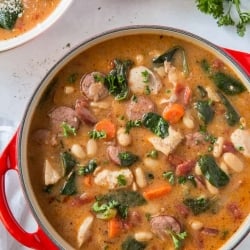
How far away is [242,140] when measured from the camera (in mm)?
2307

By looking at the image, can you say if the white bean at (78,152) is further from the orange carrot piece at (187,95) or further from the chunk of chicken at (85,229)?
the orange carrot piece at (187,95)

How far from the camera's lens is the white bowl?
246 cm

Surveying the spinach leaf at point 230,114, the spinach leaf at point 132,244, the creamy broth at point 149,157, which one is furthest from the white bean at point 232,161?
the spinach leaf at point 132,244

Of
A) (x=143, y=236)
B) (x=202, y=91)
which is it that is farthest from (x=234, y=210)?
(x=202, y=91)

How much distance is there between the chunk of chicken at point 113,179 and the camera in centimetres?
230

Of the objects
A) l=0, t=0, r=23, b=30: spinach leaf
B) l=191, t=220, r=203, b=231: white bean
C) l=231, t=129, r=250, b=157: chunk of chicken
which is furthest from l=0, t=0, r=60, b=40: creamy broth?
l=191, t=220, r=203, b=231: white bean

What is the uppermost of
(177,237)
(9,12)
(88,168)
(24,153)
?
(9,12)

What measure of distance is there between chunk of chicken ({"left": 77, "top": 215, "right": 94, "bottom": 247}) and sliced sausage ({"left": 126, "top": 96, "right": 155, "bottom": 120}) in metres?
0.39

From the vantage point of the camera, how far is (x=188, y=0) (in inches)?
99.9

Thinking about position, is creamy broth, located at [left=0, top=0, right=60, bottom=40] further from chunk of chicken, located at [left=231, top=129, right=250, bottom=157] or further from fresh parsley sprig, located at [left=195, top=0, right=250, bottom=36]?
chunk of chicken, located at [left=231, top=129, right=250, bottom=157]

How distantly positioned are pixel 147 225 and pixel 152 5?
0.85 meters

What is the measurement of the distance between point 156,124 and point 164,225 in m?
0.36

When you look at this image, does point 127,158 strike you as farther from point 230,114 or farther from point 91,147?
point 230,114

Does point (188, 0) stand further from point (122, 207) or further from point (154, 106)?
point (122, 207)
